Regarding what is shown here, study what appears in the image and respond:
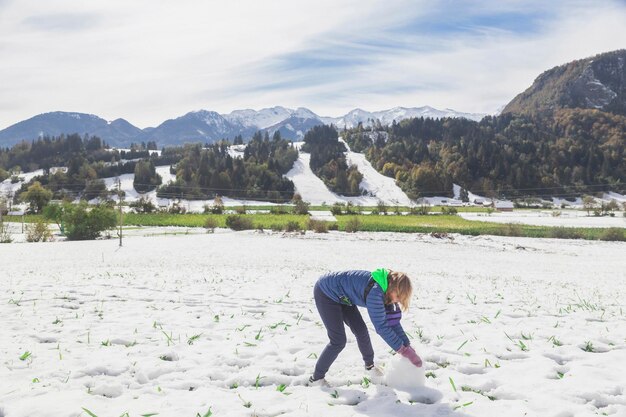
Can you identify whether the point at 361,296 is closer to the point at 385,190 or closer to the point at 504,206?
the point at 504,206

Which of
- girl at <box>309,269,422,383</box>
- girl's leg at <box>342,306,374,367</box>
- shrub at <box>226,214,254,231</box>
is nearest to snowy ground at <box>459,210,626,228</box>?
shrub at <box>226,214,254,231</box>

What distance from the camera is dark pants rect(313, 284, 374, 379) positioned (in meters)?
6.53

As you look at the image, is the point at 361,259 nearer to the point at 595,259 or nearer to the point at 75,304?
the point at 595,259

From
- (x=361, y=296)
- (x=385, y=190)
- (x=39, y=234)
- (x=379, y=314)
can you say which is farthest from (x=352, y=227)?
(x=385, y=190)

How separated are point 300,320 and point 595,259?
36.4 meters

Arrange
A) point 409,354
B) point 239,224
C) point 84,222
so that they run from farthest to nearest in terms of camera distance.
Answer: point 239,224 < point 84,222 < point 409,354

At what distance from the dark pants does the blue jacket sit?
143mm

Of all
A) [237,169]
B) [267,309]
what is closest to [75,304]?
[267,309]

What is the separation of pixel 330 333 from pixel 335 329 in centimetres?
12

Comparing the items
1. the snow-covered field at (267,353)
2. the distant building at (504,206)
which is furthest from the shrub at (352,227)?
the distant building at (504,206)

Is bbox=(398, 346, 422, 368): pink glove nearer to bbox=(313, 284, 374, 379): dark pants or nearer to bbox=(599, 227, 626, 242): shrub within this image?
bbox=(313, 284, 374, 379): dark pants

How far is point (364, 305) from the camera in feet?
20.8

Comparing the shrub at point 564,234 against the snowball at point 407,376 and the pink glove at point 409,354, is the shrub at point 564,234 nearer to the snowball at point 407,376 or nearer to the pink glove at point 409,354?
the snowball at point 407,376

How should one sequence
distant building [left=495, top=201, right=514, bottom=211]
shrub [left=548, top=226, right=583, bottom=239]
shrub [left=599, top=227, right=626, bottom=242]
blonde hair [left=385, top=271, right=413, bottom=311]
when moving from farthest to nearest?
distant building [left=495, top=201, right=514, bottom=211]
shrub [left=548, top=226, right=583, bottom=239]
shrub [left=599, top=227, right=626, bottom=242]
blonde hair [left=385, top=271, right=413, bottom=311]
